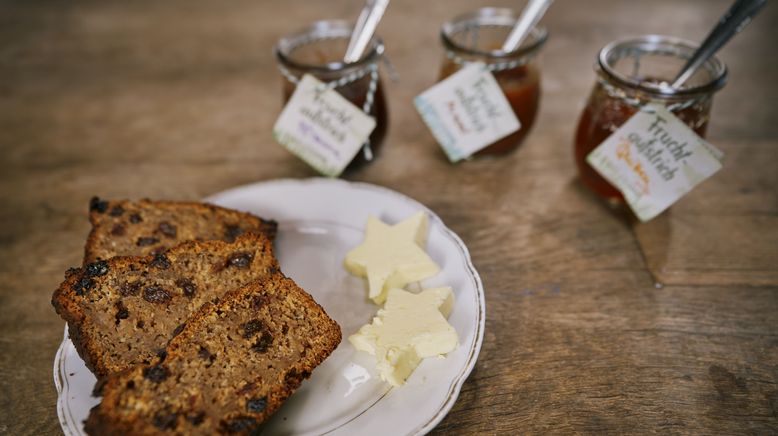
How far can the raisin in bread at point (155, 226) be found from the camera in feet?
5.33

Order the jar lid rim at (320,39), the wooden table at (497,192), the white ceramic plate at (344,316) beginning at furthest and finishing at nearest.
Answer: the jar lid rim at (320,39), the wooden table at (497,192), the white ceramic plate at (344,316)

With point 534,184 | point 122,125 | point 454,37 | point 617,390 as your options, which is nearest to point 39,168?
point 122,125

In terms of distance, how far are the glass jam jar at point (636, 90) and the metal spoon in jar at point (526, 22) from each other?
0.24m

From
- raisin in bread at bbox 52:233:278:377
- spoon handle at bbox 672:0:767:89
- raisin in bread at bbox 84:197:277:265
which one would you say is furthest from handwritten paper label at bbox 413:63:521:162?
raisin in bread at bbox 52:233:278:377

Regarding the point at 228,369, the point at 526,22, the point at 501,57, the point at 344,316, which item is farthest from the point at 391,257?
the point at 526,22

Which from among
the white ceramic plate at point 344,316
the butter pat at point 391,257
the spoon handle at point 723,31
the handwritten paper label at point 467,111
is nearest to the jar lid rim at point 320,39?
the handwritten paper label at point 467,111

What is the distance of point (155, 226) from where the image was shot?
5.49 ft

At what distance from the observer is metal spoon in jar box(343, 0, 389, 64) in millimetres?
1910

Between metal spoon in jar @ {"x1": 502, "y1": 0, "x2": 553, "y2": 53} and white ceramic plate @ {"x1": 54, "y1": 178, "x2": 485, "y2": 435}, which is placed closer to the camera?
white ceramic plate @ {"x1": 54, "y1": 178, "x2": 485, "y2": 435}

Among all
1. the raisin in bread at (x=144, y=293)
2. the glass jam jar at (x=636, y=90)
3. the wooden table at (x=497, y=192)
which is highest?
Answer: the glass jam jar at (x=636, y=90)

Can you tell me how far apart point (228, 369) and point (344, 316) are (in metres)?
0.41

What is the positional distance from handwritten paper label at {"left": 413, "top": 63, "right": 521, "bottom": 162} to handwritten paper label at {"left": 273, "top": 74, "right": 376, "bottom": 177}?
8.9 inches

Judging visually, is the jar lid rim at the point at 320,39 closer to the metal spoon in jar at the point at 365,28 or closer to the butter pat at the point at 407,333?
the metal spoon in jar at the point at 365,28

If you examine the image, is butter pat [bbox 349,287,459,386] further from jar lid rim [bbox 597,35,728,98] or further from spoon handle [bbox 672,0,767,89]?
spoon handle [bbox 672,0,767,89]
